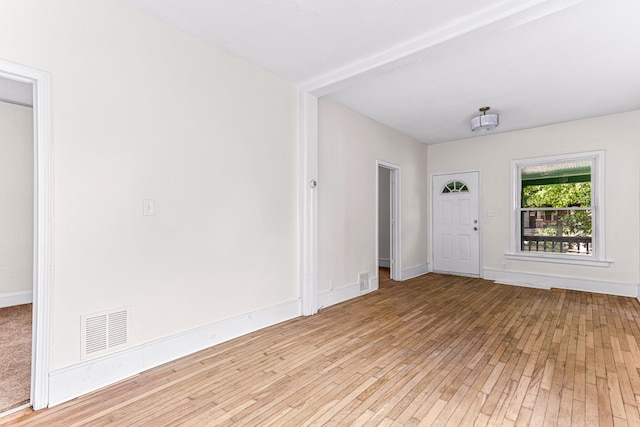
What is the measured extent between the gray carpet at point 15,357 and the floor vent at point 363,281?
11.9ft

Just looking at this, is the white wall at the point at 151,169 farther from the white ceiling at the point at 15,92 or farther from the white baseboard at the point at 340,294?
the white ceiling at the point at 15,92

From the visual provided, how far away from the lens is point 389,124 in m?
5.26

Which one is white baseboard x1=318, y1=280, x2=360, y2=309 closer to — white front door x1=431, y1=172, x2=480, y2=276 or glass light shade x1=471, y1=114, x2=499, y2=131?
white front door x1=431, y1=172, x2=480, y2=276

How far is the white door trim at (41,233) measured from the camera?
197 centimetres

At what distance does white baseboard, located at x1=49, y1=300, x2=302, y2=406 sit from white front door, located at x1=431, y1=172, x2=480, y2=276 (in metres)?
4.30

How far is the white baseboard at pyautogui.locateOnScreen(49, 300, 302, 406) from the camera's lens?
206cm

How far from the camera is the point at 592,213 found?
502 cm

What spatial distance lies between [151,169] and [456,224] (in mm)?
5564

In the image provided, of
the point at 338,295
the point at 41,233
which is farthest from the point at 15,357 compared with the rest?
the point at 338,295

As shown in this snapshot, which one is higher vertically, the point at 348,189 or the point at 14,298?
the point at 348,189

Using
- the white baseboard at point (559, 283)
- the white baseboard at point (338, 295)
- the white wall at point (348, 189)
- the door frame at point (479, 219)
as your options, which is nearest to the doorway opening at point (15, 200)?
the white baseboard at point (338, 295)

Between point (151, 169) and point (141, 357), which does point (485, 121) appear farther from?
point (141, 357)

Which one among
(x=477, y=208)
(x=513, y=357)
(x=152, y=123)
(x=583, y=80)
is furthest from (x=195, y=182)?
(x=477, y=208)

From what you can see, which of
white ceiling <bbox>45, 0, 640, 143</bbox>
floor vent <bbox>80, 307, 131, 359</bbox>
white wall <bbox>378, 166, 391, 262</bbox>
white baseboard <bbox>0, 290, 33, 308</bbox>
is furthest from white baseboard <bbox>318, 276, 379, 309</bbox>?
white baseboard <bbox>0, 290, 33, 308</bbox>
